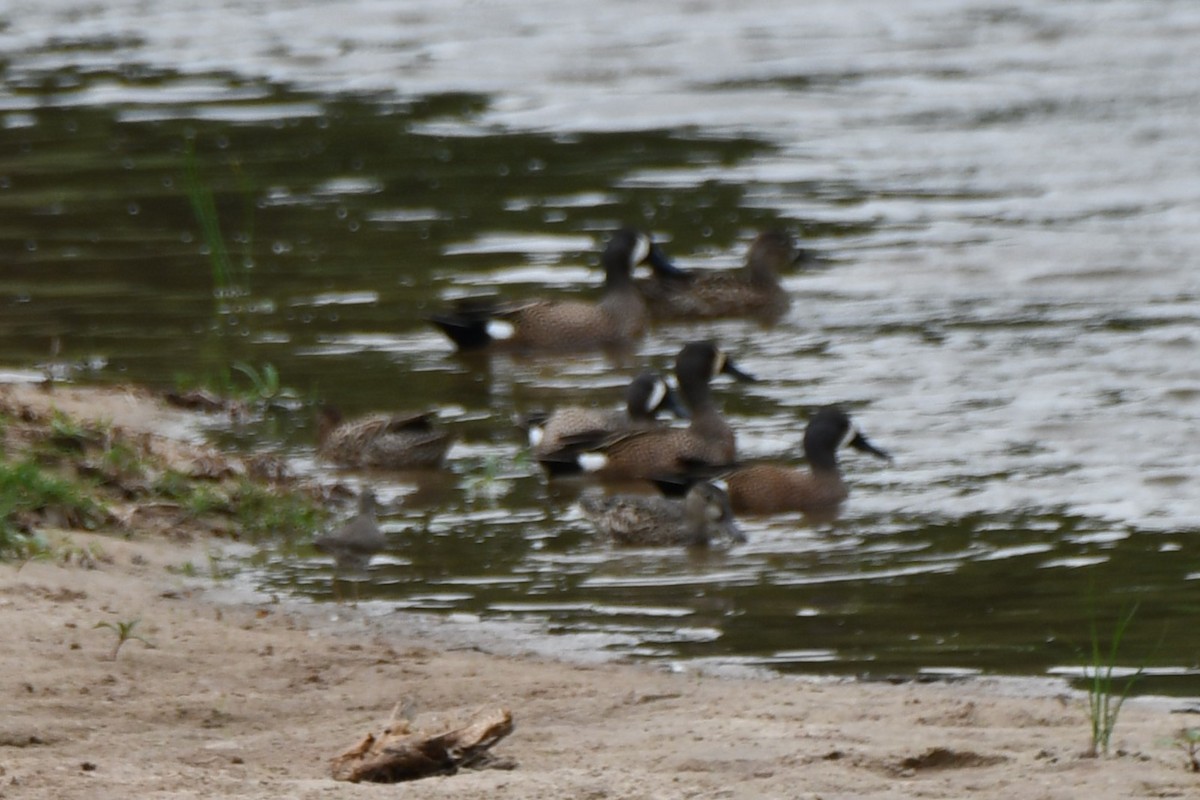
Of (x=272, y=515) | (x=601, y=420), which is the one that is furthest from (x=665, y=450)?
(x=272, y=515)

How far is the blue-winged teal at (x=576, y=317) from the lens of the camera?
13.0 m

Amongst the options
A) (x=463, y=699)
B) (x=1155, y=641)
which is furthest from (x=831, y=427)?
(x=463, y=699)

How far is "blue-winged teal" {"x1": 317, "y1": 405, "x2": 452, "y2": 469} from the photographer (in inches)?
408

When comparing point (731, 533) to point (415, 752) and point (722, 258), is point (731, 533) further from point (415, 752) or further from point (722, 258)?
point (722, 258)

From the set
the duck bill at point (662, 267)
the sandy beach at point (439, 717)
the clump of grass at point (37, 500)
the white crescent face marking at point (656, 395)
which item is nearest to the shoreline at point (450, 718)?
the sandy beach at point (439, 717)

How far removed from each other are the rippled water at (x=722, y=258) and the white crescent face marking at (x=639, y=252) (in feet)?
1.79

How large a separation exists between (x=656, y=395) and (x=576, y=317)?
228 centimetres

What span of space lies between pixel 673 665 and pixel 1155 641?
1663 mm

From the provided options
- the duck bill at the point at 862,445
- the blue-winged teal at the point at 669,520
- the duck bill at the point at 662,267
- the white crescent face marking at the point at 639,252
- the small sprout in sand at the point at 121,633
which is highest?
the white crescent face marking at the point at 639,252

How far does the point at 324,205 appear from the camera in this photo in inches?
658

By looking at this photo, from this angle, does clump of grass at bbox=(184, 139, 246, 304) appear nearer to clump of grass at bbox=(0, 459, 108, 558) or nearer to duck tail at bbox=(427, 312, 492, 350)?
duck tail at bbox=(427, 312, 492, 350)

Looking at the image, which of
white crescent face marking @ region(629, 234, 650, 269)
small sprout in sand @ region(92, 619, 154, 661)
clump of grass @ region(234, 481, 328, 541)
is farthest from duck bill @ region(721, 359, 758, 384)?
small sprout in sand @ region(92, 619, 154, 661)

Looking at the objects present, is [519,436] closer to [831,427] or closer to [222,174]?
[831,427]

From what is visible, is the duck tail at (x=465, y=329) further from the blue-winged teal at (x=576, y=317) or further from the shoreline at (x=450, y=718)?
the shoreline at (x=450, y=718)
